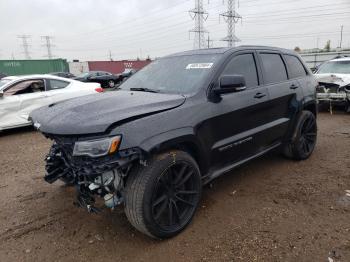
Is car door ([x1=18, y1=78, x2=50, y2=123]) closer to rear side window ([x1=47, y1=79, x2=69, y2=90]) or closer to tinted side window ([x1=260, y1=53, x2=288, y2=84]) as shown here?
rear side window ([x1=47, y1=79, x2=69, y2=90])

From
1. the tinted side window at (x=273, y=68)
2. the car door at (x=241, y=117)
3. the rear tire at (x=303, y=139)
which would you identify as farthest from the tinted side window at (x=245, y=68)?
the rear tire at (x=303, y=139)

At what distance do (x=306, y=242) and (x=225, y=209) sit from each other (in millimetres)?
929

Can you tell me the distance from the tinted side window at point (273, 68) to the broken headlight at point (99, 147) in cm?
246

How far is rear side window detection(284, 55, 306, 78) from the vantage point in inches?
192

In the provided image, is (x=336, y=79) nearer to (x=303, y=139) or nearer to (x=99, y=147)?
(x=303, y=139)

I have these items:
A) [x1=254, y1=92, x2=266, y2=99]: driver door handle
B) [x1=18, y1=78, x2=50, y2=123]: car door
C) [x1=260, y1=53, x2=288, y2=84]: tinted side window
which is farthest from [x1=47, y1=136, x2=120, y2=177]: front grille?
[x1=18, y1=78, x2=50, y2=123]: car door

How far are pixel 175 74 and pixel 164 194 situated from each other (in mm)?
1502

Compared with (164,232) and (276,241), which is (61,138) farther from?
(276,241)

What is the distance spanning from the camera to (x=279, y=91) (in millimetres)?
4375

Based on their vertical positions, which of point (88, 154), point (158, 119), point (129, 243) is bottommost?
point (129, 243)

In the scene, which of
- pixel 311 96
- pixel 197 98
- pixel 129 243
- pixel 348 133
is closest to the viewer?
pixel 129 243

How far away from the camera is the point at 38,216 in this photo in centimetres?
360

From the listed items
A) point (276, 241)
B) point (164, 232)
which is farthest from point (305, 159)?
point (164, 232)

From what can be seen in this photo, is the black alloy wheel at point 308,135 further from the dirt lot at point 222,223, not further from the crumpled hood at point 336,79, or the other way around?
the crumpled hood at point 336,79
